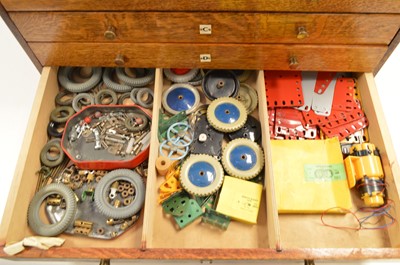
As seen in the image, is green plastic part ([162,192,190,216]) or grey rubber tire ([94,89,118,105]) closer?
green plastic part ([162,192,190,216])

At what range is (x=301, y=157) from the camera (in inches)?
42.8

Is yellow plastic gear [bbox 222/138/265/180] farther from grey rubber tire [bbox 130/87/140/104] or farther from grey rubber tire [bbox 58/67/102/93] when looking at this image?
grey rubber tire [bbox 58/67/102/93]

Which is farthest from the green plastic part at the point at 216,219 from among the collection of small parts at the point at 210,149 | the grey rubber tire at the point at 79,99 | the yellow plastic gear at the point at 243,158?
the grey rubber tire at the point at 79,99

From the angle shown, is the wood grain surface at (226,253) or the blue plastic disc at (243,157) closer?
the wood grain surface at (226,253)

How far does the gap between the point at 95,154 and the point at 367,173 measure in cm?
88

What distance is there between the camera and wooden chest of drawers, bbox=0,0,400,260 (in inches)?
35.3

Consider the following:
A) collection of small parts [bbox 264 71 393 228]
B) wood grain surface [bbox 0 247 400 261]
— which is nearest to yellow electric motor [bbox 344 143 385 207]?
collection of small parts [bbox 264 71 393 228]

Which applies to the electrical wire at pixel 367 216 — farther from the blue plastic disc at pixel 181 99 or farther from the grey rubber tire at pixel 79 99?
the grey rubber tire at pixel 79 99

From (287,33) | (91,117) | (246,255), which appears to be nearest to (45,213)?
(91,117)

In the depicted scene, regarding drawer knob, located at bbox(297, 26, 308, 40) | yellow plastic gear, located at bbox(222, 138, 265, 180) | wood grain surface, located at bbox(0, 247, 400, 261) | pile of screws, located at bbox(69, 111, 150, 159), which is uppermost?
drawer knob, located at bbox(297, 26, 308, 40)

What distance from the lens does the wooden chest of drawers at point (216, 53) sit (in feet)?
2.94

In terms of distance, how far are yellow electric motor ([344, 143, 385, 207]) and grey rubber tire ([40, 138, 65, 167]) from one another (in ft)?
3.13

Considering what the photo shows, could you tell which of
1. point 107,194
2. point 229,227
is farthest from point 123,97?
point 229,227

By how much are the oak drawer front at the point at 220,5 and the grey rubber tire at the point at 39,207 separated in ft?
1.79
